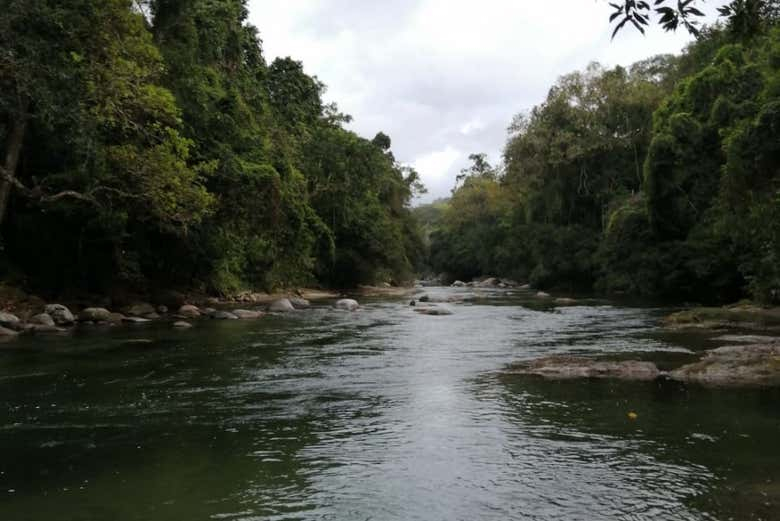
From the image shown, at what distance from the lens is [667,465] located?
237 inches

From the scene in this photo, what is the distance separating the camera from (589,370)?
10.6m

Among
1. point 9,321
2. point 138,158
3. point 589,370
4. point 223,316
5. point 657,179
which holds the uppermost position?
point 657,179

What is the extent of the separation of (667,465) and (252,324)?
15391mm

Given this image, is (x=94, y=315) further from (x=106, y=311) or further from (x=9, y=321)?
(x=9, y=321)

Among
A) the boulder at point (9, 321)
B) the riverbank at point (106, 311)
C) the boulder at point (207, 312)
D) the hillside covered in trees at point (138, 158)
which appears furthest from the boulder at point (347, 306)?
the boulder at point (9, 321)

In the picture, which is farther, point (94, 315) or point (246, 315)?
point (246, 315)

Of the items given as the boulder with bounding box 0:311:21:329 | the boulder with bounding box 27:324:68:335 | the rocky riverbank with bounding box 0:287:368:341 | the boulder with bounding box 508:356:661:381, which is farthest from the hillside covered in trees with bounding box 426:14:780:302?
the boulder with bounding box 0:311:21:329

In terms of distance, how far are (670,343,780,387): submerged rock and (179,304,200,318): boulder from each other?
16511 millimetres

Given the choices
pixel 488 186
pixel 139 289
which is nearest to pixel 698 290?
pixel 139 289

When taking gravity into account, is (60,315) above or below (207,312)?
above

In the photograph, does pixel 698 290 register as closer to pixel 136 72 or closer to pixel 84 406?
pixel 136 72

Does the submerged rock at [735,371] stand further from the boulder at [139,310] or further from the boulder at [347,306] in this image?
the boulder at [347,306]

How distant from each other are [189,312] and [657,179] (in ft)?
69.7

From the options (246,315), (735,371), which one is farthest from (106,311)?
(735,371)
